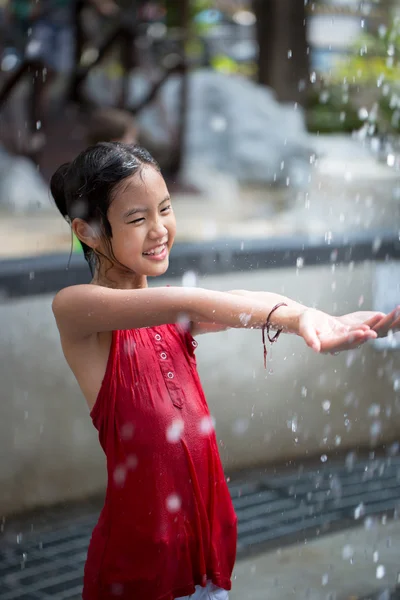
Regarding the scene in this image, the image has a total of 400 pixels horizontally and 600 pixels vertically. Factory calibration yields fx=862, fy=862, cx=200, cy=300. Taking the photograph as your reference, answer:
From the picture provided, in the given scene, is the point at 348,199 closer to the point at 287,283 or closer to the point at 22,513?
the point at 287,283

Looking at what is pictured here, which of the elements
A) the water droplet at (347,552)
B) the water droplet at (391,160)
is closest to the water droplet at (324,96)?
the water droplet at (391,160)

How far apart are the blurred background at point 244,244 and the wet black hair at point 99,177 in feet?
0.48

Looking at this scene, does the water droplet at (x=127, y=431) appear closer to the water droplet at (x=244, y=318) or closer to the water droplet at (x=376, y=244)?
the water droplet at (x=244, y=318)

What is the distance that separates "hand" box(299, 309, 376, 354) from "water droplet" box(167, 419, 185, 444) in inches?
12.2

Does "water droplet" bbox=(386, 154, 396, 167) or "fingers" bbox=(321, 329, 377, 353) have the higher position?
"fingers" bbox=(321, 329, 377, 353)

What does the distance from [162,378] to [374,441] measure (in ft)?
8.21

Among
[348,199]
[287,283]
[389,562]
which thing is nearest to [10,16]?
[348,199]

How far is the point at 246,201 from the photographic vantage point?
529 centimetres

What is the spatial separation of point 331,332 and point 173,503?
16.6 inches

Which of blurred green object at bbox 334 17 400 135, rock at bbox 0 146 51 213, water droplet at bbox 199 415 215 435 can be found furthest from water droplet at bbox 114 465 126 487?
blurred green object at bbox 334 17 400 135

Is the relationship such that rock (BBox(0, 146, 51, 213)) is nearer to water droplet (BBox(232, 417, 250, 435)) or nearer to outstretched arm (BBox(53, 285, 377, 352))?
water droplet (BBox(232, 417, 250, 435))

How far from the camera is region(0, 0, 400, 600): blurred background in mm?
3004

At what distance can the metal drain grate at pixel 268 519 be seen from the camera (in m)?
2.69

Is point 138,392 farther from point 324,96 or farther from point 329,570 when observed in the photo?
point 324,96
